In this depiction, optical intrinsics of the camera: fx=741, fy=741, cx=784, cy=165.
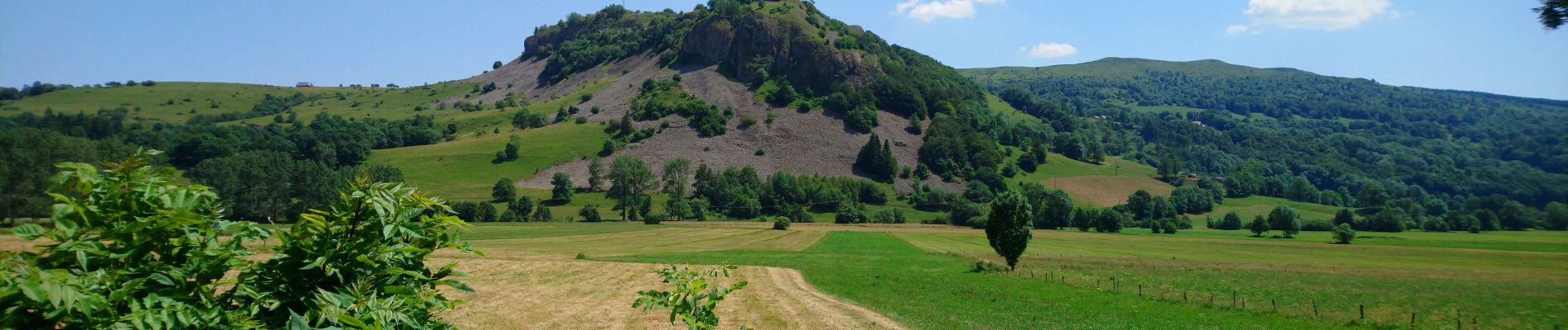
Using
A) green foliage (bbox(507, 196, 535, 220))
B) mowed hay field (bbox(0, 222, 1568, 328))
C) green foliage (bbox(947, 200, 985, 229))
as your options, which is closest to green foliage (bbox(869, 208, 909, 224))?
green foliage (bbox(947, 200, 985, 229))

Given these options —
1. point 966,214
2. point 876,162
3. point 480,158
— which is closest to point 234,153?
point 480,158

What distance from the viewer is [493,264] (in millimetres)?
46719

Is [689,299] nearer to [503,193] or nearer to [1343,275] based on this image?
[1343,275]

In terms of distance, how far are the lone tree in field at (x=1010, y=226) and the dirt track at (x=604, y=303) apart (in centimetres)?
1630

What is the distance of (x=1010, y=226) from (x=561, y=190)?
344ft

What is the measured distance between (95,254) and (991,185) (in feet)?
605

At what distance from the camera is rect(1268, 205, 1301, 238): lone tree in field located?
380ft

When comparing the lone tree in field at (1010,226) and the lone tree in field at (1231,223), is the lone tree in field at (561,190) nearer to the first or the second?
the lone tree in field at (1010,226)

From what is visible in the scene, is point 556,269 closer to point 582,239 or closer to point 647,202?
point 582,239

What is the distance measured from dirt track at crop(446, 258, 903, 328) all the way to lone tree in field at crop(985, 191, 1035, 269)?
16.3 meters

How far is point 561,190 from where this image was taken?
14050cm

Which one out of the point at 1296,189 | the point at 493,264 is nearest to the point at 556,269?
the point at 493,264

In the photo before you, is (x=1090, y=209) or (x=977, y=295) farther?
(x=1090, y=209)

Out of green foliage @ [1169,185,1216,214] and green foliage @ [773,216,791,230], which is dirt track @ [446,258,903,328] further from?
green foliage @ [1169,185,1216,214]
